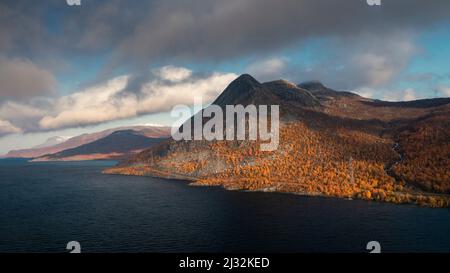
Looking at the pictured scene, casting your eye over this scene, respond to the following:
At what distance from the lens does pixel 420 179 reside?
182 meters

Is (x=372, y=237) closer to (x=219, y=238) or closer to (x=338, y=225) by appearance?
(x=338, y=225)

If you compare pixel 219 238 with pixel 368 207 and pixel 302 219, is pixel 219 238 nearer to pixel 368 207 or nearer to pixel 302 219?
pixel 302 219

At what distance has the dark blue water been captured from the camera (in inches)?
3755

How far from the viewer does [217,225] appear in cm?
11812

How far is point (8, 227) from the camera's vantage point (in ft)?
391

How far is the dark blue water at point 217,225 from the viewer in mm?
95375
